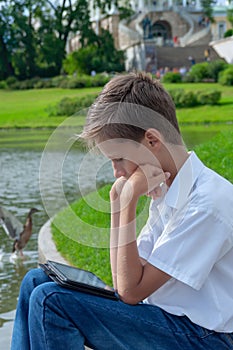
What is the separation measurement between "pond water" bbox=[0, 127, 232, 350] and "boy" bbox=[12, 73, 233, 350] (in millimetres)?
433

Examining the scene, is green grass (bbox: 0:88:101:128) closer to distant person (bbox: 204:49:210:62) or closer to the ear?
distant person (bbox: 204:49:210:62)

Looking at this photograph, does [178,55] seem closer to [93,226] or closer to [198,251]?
[93,226]

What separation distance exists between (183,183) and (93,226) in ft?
4.47

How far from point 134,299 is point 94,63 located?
5111 centimetres

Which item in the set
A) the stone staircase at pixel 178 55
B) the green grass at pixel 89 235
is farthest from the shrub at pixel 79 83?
the green grass at pixel 89 235

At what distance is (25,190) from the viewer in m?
11.6

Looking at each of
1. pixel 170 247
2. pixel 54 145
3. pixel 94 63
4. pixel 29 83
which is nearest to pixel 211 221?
pixel 170 247

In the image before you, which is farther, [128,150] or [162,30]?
[162,30]

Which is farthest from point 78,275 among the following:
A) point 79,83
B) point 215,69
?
point 79,83

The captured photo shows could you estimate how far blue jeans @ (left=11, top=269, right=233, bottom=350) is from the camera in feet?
8.03

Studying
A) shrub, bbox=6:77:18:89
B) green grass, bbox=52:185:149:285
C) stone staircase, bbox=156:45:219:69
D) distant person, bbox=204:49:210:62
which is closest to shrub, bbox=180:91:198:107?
shrub, bbox=6:77:18:89

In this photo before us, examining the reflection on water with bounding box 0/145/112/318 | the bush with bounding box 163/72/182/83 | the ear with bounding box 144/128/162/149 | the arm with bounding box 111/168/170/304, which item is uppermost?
the ear with bounding box 144/128/162/149

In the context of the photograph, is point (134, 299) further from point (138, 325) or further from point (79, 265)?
point (79, 265)

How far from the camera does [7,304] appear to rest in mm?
5059
